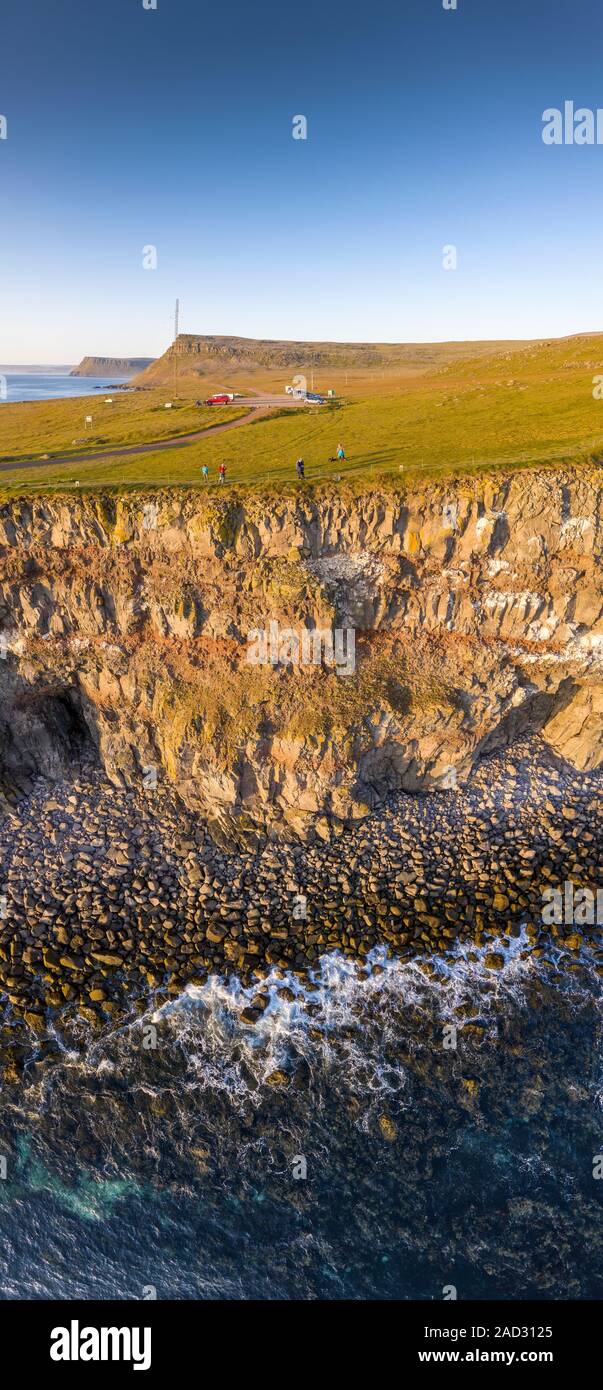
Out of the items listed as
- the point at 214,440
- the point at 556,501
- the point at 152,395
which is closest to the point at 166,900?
the point at 556,501

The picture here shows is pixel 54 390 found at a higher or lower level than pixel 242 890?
higher

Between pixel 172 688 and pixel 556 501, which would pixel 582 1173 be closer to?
pixel 172 688

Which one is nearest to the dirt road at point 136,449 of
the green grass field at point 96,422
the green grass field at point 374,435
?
the green grass field at point 96,422

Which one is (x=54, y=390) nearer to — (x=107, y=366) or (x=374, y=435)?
(x=107, y=366)

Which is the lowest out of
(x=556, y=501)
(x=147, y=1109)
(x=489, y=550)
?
(x=147, y=1109)

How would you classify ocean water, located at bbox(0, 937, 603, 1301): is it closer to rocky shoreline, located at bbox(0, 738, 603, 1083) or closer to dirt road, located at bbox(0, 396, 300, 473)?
rocky shoreline, located at bbox(0, 738, 603, 1083)

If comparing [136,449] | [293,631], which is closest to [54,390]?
[136,449]

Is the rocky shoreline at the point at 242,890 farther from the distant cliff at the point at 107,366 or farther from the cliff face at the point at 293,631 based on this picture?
the distant cliff at the point at 107,366
